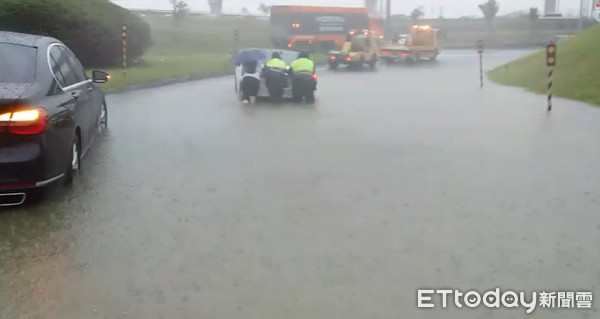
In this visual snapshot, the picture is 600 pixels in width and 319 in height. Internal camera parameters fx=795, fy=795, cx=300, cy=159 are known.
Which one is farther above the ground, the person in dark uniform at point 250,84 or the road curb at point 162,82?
the person in dark uniform at point 250,84

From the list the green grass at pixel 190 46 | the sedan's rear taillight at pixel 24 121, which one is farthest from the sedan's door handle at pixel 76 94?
the green grass at pixel 190 46

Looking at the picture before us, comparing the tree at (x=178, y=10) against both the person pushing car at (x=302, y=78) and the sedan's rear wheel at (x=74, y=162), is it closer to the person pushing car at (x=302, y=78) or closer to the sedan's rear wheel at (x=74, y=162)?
the person pushing car at (x=302, y=78)

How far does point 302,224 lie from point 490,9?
7759cm

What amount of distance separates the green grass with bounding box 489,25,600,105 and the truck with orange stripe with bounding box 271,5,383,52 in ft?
61.1

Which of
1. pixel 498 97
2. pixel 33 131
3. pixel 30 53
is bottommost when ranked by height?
pixel 498 97

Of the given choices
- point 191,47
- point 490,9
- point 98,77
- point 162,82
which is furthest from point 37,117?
point 490,9

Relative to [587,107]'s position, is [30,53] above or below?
above

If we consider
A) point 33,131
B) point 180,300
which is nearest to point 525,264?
point 180,300

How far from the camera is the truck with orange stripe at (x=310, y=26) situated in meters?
50.5

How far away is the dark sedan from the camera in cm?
732

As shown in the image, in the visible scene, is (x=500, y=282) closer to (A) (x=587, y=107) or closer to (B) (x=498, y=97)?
(A) (x=587, y=107)

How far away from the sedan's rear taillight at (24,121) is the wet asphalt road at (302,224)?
0.82 m

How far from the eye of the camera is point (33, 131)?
7406 mm

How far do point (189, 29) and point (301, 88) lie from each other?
39.9m
